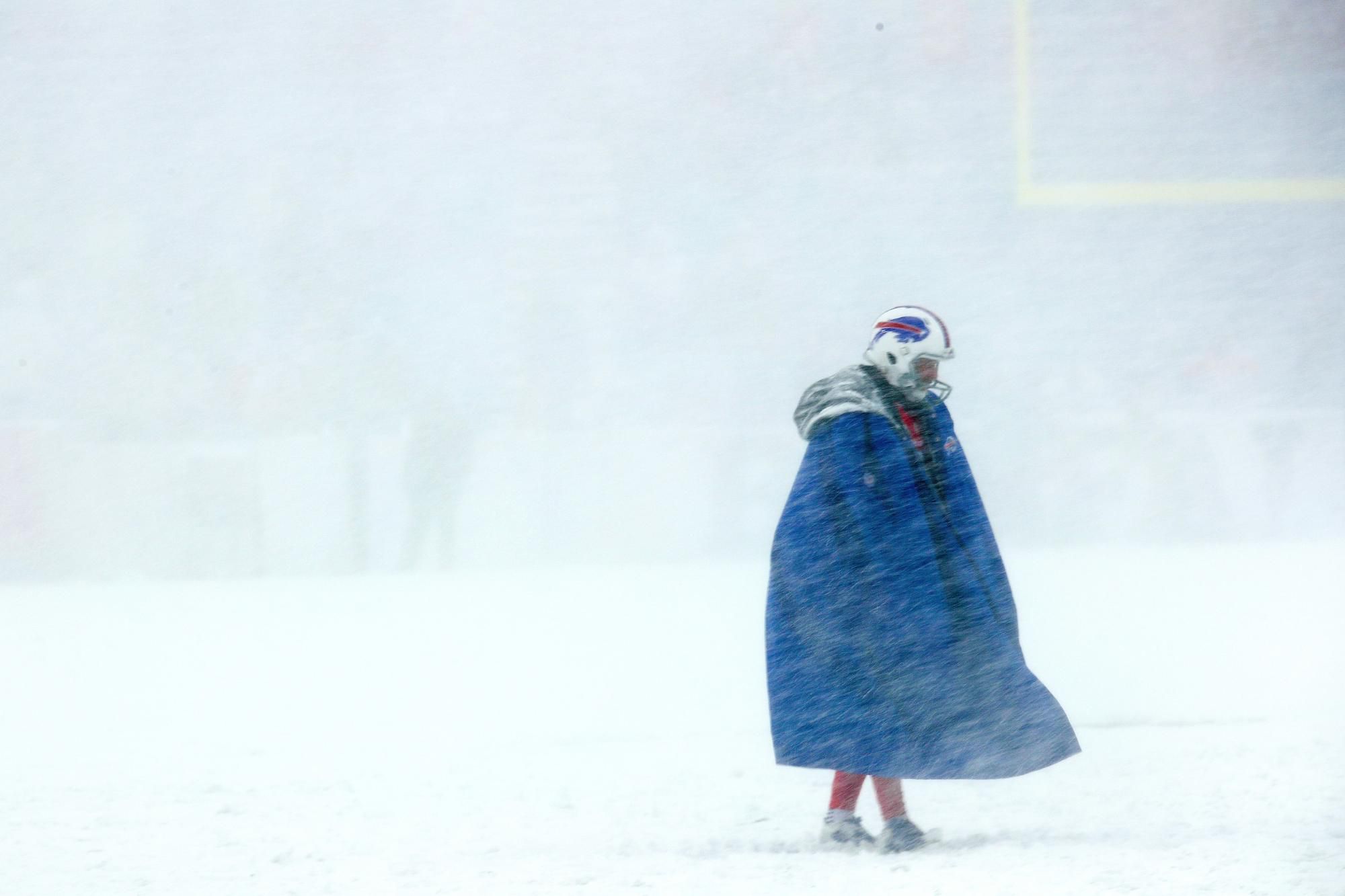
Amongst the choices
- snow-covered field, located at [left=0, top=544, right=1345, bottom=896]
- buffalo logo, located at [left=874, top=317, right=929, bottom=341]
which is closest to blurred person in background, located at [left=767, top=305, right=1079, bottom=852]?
buffalo logo, located at [left=874, top=317, right=929, bottom=341]

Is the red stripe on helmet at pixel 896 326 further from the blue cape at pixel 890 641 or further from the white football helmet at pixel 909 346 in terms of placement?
the blue cape at pixel 890 641

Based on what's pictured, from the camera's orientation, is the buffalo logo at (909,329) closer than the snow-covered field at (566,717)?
Yes

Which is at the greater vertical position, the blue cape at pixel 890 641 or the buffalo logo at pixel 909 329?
the buffalo logo at pixel 909 329

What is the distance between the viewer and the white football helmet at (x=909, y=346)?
1.97m

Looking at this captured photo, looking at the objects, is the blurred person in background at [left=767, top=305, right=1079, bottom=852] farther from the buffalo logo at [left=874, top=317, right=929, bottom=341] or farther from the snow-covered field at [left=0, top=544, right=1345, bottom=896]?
the snow-covered field at [left=0, top=544, right=1345, bottom=896]

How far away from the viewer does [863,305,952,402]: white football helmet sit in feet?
6.46

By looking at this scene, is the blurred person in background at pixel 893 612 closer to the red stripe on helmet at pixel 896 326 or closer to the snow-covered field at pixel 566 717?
the red stripe on helmet at pixel 896 326

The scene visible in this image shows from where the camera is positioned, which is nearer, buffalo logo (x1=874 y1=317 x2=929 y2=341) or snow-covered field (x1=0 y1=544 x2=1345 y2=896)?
buffalo logo (x1=874 y1=317 x2=929 y2=341)

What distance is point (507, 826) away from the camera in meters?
2.26

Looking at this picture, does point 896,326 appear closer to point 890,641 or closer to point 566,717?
point 890,641

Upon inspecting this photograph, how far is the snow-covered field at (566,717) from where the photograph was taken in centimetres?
223

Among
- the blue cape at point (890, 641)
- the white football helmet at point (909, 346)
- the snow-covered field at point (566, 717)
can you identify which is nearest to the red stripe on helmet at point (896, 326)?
the white football helmet at point (909, 346)

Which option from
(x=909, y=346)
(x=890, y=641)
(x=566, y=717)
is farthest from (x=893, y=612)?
(x=566, y=717)

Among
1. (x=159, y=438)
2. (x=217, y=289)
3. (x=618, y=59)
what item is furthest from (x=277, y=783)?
(x=618, y=59)
